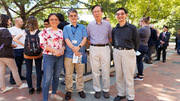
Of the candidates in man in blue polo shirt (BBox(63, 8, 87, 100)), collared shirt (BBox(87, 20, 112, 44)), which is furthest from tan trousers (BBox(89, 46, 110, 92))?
man in blue polo shirt (BBox(63, 8, 87, 100))

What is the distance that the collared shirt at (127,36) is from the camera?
105 inches

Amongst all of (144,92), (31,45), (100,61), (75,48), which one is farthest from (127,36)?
(31,45)

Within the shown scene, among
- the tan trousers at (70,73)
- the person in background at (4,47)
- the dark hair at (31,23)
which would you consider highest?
the dark hair at (31,23)

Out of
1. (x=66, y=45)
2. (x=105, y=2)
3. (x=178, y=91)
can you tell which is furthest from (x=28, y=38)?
(x=105, y=2)

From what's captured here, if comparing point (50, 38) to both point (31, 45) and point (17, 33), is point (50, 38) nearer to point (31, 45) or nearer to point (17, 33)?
point (31, 45)

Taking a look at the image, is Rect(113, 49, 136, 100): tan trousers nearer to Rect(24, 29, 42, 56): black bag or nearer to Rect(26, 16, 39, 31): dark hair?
Rect(24, 29, 42, 56): black bag

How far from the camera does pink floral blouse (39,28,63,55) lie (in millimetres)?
2551

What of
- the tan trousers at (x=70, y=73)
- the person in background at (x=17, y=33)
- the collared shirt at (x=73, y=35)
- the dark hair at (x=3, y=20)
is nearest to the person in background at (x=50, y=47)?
the collared shirt at (x=73, y=35)

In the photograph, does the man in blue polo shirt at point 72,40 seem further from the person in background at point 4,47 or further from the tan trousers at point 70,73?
the person in background at point 4,47

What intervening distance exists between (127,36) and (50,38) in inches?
65.3

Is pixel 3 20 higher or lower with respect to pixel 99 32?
higher

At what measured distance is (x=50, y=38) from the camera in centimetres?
258

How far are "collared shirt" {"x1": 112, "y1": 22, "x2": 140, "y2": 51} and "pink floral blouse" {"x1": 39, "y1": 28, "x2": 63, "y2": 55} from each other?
130 centimetres

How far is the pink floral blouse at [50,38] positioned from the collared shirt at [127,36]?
51.4 inches
